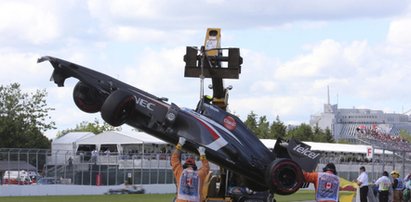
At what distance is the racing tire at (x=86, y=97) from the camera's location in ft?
59.0

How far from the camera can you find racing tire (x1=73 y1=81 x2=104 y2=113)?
1797cm

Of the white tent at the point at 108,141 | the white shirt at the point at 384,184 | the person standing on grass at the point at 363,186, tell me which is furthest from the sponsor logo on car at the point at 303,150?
the white tent at the point at 108,141

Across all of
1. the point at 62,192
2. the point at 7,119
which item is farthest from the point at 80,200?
the point at 7,119

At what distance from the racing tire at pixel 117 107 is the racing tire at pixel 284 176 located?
2934 millimetres

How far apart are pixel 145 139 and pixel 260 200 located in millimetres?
46026

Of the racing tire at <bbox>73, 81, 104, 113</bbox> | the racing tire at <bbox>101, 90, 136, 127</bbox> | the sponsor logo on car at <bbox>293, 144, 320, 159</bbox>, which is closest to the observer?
the racing tire at <bbox>101, 90, 136, 127</bbox>

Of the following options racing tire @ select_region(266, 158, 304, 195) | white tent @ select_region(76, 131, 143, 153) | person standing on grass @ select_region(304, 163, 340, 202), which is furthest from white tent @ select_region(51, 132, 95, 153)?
racing tire @ select_region(266, 158, 304, 195)

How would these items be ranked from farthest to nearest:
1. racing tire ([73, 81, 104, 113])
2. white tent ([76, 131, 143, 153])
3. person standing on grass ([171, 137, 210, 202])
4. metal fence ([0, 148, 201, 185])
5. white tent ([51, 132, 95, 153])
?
white tent ([51, 132, 95, 153]) < white tent ([76, 131, 143, 153]) < metal fence ([0, 148, 201, 185]) < racing tire ([73, 81, 104, 113]) < person standing on grass ([171, 137, 210, 202])

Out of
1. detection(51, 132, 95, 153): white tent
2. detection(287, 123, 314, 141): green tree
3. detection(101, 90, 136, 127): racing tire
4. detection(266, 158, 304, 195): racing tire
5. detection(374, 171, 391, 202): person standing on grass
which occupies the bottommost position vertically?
detection(374, 171, 391, 202): person standing on grass

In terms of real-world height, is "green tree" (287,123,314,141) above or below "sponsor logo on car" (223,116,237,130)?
above

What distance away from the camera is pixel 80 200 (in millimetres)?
36969

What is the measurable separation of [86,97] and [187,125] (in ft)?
6.71

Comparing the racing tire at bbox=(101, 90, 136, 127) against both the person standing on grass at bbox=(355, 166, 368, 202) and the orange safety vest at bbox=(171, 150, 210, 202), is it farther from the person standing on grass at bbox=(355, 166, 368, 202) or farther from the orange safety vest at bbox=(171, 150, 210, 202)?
the person standing on grass at bbox=(355, 166, 368, 202)

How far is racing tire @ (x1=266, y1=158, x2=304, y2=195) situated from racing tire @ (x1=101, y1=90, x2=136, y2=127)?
9.63ft
